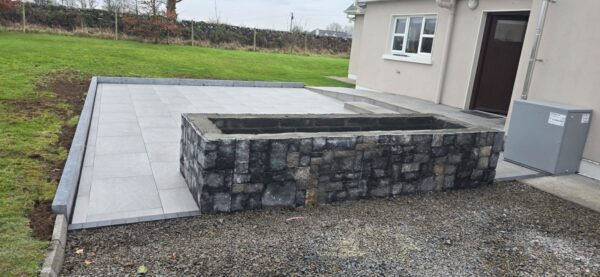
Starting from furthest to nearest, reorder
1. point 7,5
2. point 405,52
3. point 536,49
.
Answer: point 7,5 → point 405,52 → point 536,49

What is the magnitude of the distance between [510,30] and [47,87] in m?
10.9

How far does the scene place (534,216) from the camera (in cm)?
468

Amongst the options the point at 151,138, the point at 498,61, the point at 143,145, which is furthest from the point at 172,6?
the point at 143,145

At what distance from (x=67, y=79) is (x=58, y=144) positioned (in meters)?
6.37

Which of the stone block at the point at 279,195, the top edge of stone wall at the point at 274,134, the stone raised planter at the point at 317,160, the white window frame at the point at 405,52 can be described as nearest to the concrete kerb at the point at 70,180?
the stone raised planter at the point at 317,160

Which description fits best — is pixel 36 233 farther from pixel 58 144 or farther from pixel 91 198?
pixel 58 144

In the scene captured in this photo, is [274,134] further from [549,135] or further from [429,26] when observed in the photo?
[429,26]

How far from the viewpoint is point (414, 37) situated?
12086 mm

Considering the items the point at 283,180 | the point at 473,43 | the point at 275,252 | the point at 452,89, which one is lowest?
the point at 275,252

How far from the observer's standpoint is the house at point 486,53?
6125 millimetres

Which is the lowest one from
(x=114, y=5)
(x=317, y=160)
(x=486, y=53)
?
(x=317, y=160)

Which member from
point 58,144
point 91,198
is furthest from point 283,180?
point 58,144

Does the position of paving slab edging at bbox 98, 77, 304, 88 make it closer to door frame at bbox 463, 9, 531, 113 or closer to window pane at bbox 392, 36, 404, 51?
window pane at bbox 392, 36, 404, 51

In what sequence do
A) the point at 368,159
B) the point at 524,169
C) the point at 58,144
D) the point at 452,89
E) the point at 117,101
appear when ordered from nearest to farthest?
the point at 368,159 → the point at 58,144 → the point at 524,169 → the point at 117,101 → the point at 452,89
